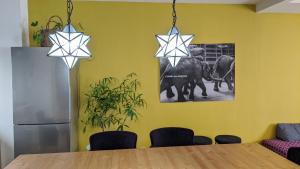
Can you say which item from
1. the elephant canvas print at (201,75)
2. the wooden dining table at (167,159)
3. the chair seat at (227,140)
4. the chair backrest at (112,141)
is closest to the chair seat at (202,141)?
the chair seat at (227,140)

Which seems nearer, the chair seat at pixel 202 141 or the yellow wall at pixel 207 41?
the chair seat at pixel 202 141

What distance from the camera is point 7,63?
124 inches

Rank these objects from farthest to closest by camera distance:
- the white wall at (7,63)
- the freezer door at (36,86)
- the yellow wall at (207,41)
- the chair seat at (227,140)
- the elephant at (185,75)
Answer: the elephant at (185,75), the yellow wall at (207,41), the chair seat at (227,140), the white wall at (7,63), the freezer door at (36,86)

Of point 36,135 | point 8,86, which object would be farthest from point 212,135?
point 8,86

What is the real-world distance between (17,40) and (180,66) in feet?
7.31

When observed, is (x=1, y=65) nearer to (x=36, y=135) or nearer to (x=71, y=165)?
(x=36, y=135)

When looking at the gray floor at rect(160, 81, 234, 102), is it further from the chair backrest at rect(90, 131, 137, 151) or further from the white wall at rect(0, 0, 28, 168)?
the white wall at rect(0, 0, 28, 168)

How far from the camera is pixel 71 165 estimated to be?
2.08 metres

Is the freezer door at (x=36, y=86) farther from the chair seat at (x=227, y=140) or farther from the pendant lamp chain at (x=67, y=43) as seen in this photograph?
the chair seat at (x=227, y=140)

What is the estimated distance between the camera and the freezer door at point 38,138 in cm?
301

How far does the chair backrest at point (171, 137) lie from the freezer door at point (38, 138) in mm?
1075

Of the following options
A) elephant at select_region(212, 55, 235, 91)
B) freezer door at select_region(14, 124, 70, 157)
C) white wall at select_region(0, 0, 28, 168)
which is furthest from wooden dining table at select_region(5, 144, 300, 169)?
elephant at select_region(212, 55, 235, 91)

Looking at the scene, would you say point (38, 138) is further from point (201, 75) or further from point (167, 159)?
point (201, 75)

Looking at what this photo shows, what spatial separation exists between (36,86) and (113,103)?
1.05 metres
